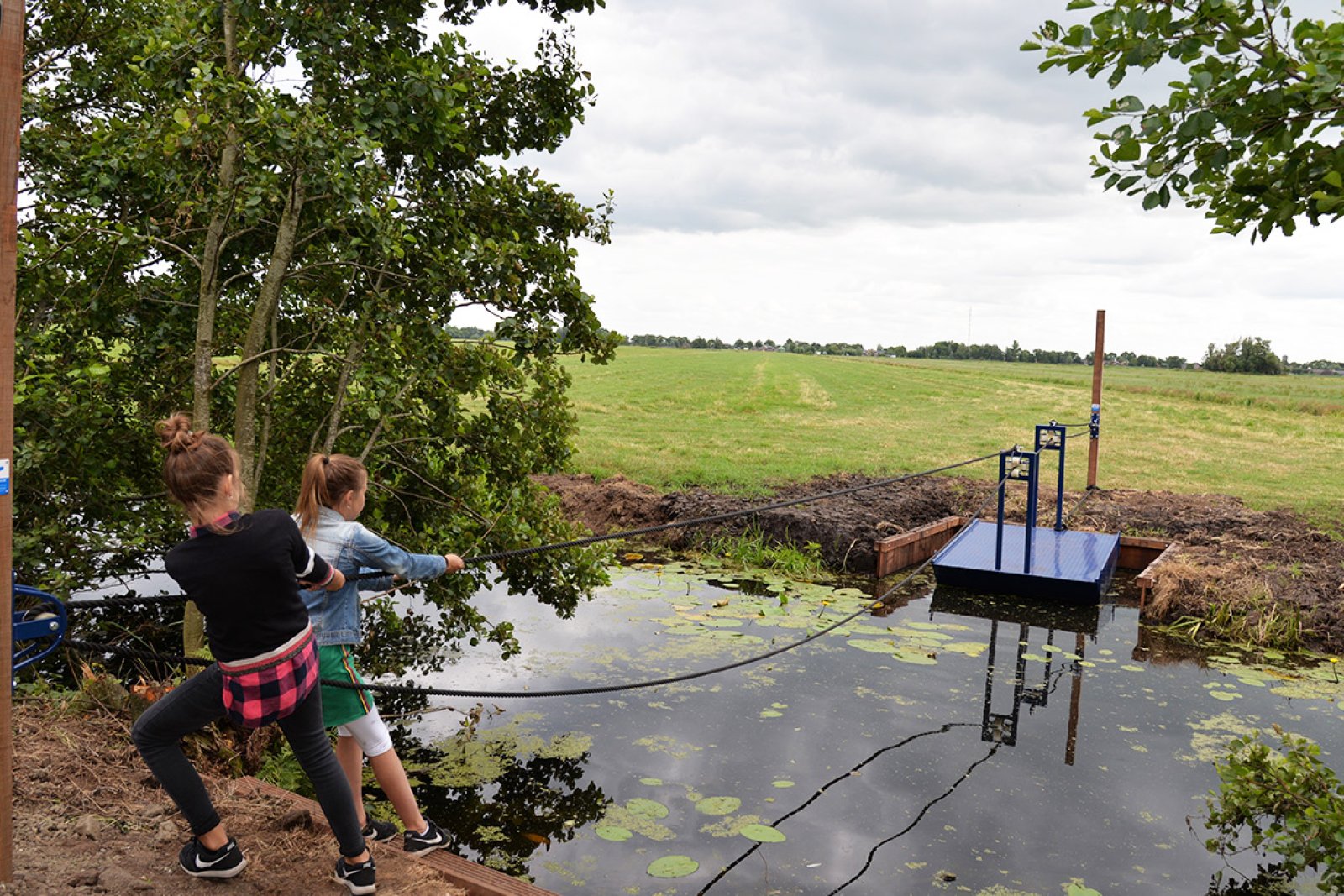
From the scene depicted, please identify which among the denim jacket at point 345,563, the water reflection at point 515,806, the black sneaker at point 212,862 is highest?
the denim jacket at point 345,563

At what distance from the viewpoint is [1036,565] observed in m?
11.0

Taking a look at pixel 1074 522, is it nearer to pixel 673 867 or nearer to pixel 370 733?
pixel 673 867

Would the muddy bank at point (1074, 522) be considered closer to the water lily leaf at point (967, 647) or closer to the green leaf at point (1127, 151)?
the water lily leaf at point (967, 647)

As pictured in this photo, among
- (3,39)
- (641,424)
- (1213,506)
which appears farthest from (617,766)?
(641,424)

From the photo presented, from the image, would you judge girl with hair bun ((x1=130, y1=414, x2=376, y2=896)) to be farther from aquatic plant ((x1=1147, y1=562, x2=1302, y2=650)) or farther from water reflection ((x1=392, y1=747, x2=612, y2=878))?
aquatic plant ((x1=1147, y1=562, x2=1302, y2=650))

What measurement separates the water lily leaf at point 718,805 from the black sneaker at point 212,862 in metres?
2.79

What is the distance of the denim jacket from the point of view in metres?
3.69

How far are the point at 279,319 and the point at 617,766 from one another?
4057 millimetres

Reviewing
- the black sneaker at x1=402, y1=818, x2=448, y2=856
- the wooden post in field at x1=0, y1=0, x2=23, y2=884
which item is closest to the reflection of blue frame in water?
the black sneaker at x1=402, y1=818, x2=448, y2=856

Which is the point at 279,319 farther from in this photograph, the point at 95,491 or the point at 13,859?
the point at 13,859

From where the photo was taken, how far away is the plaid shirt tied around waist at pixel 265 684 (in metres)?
3.26

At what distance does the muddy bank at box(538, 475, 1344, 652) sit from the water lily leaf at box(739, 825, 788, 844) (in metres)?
6.34

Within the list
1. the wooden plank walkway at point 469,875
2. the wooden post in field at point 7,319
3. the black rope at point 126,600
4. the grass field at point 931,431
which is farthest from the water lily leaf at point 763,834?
the grass field at point 931,431

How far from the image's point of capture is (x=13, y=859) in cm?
360
